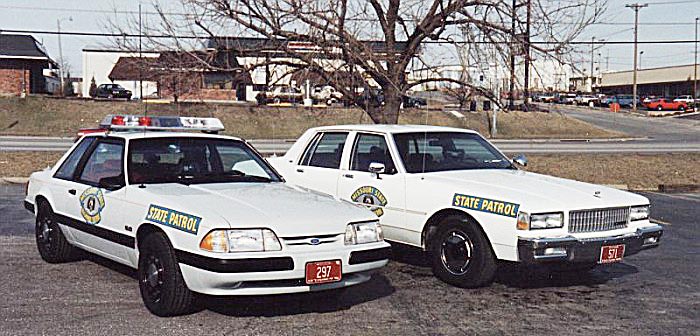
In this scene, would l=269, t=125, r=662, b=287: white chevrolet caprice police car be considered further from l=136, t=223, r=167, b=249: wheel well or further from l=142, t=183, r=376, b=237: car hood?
l=136, t=223, r=167, b=249: wheel well

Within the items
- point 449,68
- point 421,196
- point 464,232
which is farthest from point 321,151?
point 449,68

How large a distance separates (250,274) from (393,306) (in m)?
1.52

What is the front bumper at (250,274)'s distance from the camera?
17.9 ft

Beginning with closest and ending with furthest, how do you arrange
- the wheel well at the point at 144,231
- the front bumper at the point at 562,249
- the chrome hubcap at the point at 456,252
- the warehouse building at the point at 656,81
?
the wheel well at the point at 144,231 < the front bumper at the point at 562,249 < the chrome hubcap at the point at 456,252 < the warehouse building at the point at 656,81

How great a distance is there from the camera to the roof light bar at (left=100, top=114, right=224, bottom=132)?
7.49 meters

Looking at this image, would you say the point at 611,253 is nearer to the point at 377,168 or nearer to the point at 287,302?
the point at 377,168

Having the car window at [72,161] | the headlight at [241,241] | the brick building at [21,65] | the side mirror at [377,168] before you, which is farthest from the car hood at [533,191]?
the brick building at [21,65]

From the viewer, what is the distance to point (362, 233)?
19.9 feet

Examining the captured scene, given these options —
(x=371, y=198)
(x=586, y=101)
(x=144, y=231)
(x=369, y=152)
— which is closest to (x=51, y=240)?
(x=144, y=231)

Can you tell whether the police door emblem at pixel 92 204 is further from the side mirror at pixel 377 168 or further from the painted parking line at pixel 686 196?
the painted parking line at pixel 686 196

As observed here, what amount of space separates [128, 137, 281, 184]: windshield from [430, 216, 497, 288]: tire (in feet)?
5.29

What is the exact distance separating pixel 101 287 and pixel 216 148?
61.4 inches

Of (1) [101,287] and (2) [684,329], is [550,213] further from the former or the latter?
(1) [101,287]

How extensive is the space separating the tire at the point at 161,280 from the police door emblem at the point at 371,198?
8.76ft
